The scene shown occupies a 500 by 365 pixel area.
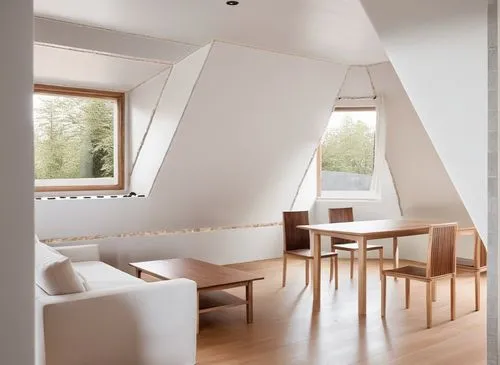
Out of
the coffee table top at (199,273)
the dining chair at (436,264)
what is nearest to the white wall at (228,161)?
the coffee table top at (199,273)

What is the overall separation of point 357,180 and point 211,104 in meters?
2.76

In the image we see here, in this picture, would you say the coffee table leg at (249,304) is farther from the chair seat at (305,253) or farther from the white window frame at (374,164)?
the white window frame at (374,164)

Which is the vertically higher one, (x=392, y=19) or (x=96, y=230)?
(x=392, y=19)

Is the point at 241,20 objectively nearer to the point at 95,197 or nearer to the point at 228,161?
the point at 228,161

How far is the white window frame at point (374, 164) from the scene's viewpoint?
21.2 feet

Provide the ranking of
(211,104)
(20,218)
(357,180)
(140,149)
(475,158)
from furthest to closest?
(357,180) → (140,149) → (211,104) → (475,158) → (20,218)

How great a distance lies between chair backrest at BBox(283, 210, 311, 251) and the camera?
5430mm

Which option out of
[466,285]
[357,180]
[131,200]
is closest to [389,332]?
[466,285]

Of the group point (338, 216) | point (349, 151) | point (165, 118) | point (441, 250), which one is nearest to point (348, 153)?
point (349, 151)

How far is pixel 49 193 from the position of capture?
5.48m

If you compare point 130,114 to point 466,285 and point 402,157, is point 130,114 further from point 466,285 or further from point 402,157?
point 466,285

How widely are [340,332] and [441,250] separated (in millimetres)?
1034

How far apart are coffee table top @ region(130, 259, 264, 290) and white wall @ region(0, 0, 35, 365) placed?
6.14 feet

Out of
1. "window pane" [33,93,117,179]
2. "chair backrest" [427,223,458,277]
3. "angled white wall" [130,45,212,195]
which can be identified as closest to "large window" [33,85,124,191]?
"window pane" [33,93,117,179]
